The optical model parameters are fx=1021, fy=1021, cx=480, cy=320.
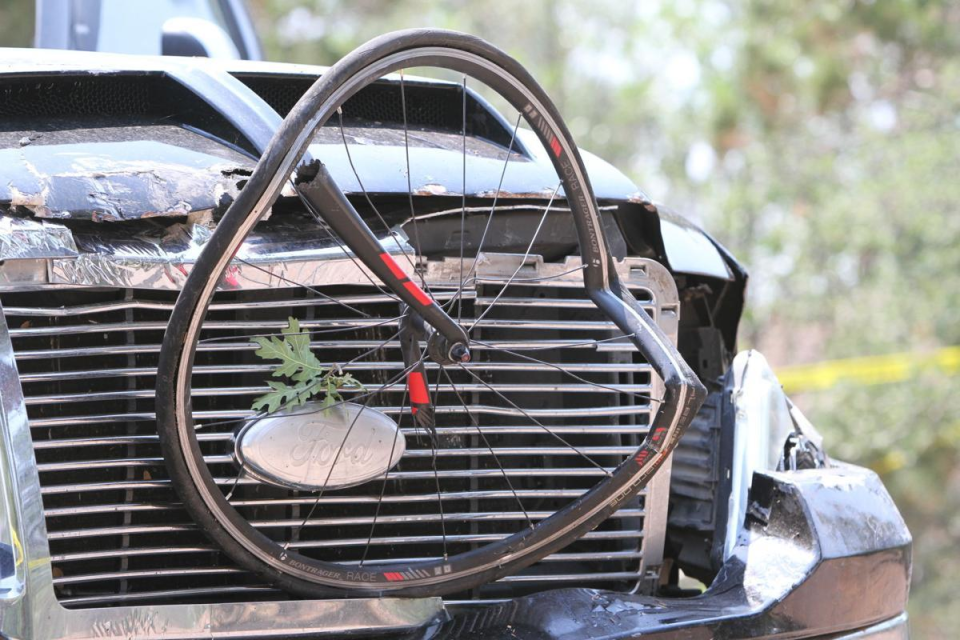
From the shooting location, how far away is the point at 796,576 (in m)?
2.28

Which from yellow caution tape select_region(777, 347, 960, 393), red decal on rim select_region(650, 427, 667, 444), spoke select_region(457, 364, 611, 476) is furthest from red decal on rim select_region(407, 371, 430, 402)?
yellow caution tape select_region(777, 347, 960, 393)

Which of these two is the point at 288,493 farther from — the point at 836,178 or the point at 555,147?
the point at 836,178

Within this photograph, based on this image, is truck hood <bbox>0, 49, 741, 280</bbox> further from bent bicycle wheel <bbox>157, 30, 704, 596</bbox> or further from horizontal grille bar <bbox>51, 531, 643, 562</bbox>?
horizontal grille bar <bbox>51, 531, 643, 562</bbox>

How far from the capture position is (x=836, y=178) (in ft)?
34.6

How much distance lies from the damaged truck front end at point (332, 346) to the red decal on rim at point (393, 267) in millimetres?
170

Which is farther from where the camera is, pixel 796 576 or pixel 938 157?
pixel 938 157

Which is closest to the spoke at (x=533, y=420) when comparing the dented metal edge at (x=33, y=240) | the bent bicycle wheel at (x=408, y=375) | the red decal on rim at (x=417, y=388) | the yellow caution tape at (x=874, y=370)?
the bent bicycle wheel at (x=408, y=375)

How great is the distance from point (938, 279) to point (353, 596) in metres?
8.53

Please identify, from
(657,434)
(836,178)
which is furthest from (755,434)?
(836,178)

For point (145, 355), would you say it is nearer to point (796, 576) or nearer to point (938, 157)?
point (796, 576)

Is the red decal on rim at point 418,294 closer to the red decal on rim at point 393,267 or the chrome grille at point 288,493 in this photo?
the red decal on rim at point 393,267

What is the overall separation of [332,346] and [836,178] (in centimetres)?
941

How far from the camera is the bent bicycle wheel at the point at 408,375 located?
194 centimetres

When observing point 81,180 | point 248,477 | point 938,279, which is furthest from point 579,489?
point 938,279
